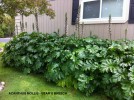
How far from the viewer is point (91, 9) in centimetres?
702

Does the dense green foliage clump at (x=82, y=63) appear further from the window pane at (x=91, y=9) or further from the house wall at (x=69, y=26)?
the window pane at (x=91, y=9)

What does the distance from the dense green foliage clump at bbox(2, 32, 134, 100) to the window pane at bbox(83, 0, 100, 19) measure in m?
1.82

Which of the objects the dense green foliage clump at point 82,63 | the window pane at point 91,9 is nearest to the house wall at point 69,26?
the window pane at point 91,9

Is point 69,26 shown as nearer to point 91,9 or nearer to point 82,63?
point 91,9

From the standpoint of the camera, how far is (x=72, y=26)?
7.55 meters

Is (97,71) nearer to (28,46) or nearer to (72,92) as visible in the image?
(72,92)

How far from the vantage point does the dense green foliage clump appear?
152 inches

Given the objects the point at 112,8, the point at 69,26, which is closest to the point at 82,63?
the point at 112,8

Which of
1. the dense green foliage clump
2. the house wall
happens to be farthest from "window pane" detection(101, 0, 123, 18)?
the dense green foliage clump

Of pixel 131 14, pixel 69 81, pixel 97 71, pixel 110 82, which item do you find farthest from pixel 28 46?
pixel 131 14

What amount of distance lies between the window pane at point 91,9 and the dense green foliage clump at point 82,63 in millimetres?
1819

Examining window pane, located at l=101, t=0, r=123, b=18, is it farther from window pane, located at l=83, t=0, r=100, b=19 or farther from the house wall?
the house wall

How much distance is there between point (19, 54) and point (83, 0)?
2950 mm

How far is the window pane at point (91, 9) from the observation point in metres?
6.86
